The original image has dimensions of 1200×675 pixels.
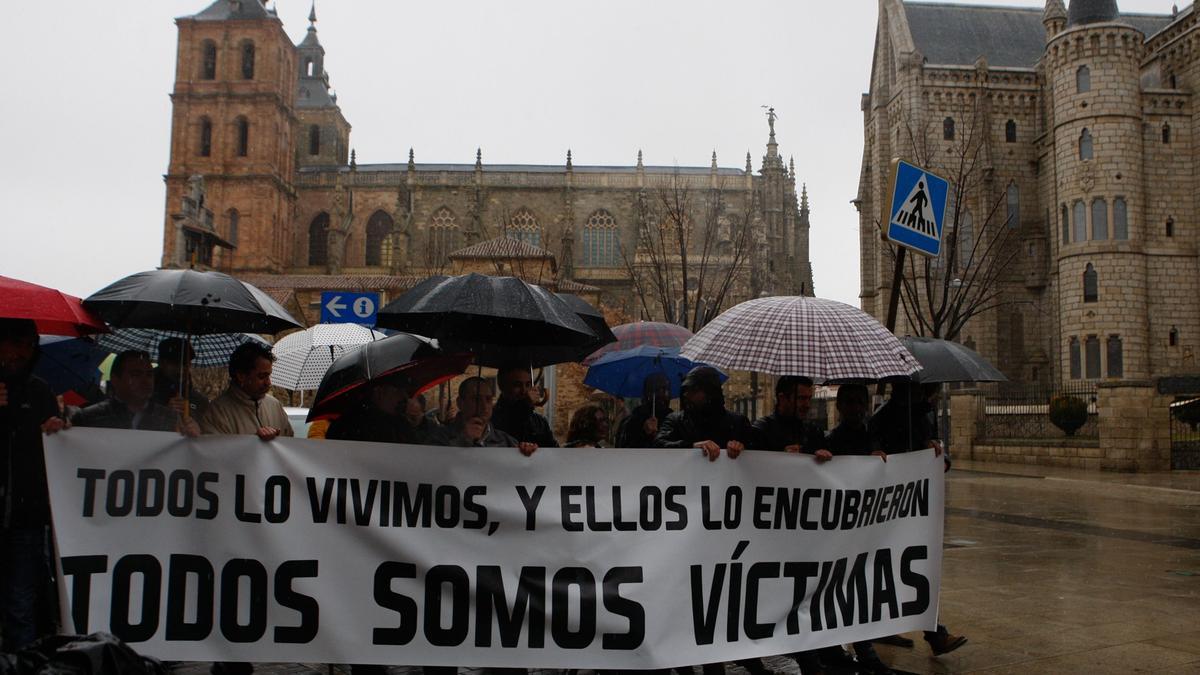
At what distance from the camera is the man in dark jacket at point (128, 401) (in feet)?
17.1

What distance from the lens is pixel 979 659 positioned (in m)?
5.85

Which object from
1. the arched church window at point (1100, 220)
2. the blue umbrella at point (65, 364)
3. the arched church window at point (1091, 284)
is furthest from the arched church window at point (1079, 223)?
the blue umbrella at point (65, 364)

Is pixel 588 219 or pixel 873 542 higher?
pixel 588 219

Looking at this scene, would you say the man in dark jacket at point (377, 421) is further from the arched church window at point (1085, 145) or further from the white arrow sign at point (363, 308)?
the arched church window at point (1085, 145)

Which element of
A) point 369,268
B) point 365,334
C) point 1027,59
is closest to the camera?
point 365,334

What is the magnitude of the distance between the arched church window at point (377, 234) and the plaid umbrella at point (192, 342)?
5962 centimetres

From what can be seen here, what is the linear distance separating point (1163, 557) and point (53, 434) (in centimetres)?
993

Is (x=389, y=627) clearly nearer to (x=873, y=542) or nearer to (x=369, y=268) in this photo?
(x=873, y=542)

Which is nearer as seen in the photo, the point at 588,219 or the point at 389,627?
the point at 389,627

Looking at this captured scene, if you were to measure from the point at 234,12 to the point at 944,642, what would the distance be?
2791 inches

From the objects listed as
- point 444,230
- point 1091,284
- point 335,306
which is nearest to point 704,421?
point 335,306

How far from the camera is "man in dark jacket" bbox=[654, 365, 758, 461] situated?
5.27 meters

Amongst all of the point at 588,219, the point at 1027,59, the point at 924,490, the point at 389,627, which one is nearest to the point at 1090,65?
the point at 1027,59

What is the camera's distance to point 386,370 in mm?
5379
